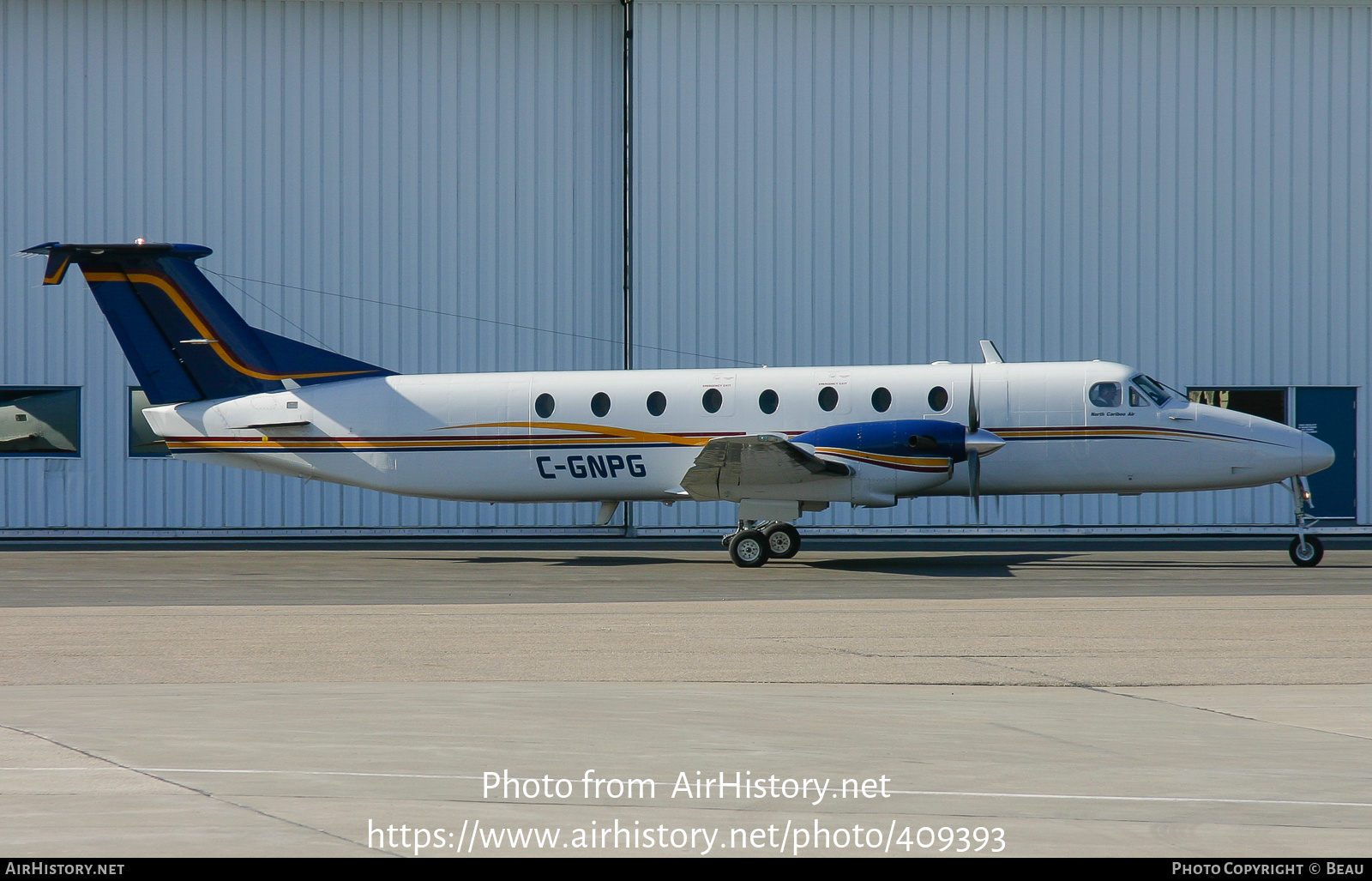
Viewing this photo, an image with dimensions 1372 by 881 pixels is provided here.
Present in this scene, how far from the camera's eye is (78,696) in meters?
7.45

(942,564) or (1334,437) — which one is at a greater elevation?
(1334,437)

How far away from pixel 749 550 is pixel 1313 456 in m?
8.26

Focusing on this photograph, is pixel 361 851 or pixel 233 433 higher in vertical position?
pixel 233 433

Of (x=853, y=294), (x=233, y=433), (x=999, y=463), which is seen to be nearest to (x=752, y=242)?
(x=853, y=294)

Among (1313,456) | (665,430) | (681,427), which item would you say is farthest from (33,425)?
(1313,456)

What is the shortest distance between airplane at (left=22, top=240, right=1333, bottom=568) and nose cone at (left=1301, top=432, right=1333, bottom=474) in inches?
1.0

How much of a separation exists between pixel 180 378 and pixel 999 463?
1275 cm

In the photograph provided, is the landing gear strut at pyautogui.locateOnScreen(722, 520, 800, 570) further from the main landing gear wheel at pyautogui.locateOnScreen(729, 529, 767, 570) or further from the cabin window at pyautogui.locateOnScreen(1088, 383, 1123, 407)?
the cabin window at pyautogui.locateOnScreen(1088, 383, 1123, 407)

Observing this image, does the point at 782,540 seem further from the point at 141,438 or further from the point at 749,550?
the point at 141,438

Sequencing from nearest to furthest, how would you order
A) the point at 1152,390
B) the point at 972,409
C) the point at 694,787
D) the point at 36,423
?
the point at 694,787 → the point at 972,409 → the point at 1152,390 → the point at 36,423

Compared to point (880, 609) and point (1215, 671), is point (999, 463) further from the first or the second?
point (1215, 671)

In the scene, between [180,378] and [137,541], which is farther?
[137,541]

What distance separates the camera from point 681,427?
1828cm

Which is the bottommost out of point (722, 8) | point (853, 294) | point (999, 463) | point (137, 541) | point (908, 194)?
point (137, 541)
